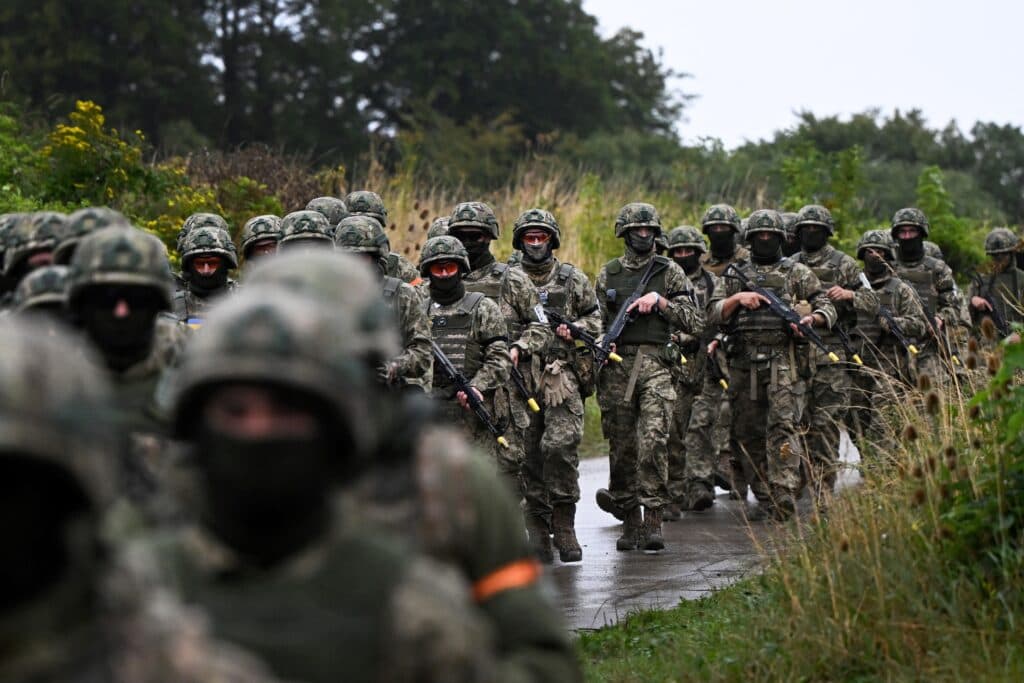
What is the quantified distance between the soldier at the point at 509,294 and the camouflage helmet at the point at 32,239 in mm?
5241

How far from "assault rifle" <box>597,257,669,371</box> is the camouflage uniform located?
6.22 feet

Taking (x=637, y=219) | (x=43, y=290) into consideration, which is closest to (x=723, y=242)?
(x=637, y=219)

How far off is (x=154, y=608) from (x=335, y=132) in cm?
3759

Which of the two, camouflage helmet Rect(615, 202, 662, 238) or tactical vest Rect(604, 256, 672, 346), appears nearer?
tactical vest Rect(604, 256, 672, 346)

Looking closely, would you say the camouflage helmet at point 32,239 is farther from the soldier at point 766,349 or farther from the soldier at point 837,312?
the soldier at point 837,312

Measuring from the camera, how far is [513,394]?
11461 millimetres

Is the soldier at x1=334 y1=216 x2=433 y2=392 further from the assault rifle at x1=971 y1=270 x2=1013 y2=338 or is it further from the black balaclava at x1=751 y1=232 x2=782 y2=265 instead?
the assault rifle at x1=971 y1=270 x2=1013 y2=338

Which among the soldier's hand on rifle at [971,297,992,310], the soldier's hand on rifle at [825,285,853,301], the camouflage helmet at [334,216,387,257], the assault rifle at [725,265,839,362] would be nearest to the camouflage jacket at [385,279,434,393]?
the camouflage helmet at [334,216,387,257]

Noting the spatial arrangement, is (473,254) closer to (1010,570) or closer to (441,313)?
(441,313)

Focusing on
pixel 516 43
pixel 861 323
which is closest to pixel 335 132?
pixel 516 43

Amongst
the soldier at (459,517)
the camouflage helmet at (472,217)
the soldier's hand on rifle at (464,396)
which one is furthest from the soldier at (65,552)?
the camouflage helmet at (472,217)

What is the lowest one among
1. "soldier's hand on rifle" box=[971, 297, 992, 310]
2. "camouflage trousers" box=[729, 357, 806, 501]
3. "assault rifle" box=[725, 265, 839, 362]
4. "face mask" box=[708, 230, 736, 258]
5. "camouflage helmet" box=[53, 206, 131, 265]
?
"camouflage trousers" box=[729, 357, 806, 501]

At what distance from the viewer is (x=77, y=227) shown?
581cm

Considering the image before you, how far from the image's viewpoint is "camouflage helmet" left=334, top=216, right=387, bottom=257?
998cm
